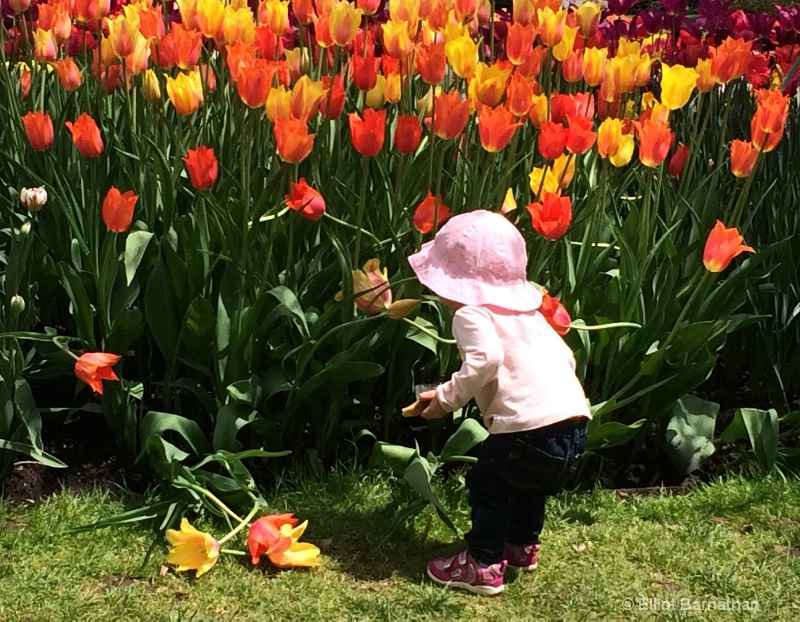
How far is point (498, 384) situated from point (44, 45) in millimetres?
1785

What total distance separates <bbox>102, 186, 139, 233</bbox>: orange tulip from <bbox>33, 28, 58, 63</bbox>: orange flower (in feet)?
2.93

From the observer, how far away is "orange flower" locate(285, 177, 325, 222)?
2.64 metres

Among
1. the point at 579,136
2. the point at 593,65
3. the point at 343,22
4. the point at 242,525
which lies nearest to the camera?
the point at 242,525

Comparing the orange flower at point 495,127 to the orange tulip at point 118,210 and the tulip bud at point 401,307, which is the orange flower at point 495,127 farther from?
the orange tulip at point 118,210

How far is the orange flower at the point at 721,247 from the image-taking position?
102 inches

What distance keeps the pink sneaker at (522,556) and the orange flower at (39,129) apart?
1.56 metres

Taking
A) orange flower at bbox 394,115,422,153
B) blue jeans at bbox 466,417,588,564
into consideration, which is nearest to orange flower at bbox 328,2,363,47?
orange flower at bbox 394,115,422,153

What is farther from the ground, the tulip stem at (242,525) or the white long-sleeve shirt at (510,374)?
the white long-sleeve shirt at (510,374)

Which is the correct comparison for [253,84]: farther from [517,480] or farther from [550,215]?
[517,480]

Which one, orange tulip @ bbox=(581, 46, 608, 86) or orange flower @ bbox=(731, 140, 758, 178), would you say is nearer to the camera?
orange flower @ bbox=(731, 140, 758, 178)

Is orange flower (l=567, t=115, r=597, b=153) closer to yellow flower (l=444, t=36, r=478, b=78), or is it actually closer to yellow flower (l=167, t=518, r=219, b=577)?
yellow flower (l=444, t=36, r=478, b=78)

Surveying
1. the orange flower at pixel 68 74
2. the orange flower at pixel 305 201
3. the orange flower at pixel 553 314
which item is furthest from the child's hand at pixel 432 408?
the orange flower at pixel 68 74

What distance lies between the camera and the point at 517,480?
2455mm

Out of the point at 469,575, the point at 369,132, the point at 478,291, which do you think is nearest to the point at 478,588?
the point at 469,575
